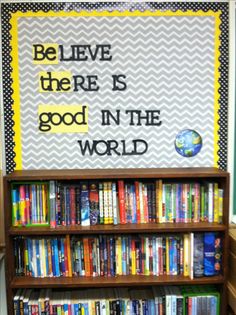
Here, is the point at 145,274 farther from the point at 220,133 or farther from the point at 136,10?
the point at 136,10

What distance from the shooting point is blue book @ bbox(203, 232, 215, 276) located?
7.01 ft

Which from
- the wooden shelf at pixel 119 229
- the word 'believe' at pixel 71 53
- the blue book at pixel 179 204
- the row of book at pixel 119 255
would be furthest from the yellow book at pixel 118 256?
the word 'believe' at pixel 71 53

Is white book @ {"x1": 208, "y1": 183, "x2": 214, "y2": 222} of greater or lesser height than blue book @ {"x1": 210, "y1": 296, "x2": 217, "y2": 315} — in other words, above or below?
above

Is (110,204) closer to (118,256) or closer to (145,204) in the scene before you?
(145,204)

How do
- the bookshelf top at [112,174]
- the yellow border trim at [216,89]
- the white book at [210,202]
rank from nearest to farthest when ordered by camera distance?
the bookshelf top at [112,174] < the white book at [210,202] < the yellow border trim at [216,89]

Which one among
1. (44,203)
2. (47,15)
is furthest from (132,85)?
(44,203)

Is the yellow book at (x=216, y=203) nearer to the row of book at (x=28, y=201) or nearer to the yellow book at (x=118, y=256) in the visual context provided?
the yellow book at (x=118, y=256)

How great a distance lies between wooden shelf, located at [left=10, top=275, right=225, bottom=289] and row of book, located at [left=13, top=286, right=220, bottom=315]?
0.11 m

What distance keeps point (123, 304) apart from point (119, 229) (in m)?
0.46

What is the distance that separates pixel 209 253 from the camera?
2.14 m

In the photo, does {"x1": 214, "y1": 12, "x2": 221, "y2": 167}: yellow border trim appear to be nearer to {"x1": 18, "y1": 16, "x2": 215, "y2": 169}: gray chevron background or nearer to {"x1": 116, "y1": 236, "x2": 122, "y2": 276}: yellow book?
{"x1": 18, "y1": 16, "x2": 215, "y2": 169}: gray chevron background

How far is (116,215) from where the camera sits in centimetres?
214

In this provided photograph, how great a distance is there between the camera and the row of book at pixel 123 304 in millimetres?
2152

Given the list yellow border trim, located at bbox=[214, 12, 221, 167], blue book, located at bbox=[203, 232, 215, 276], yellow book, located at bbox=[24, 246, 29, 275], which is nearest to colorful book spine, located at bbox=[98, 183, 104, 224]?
yellow book, located at bbox=[24, 246, 29, 275]
